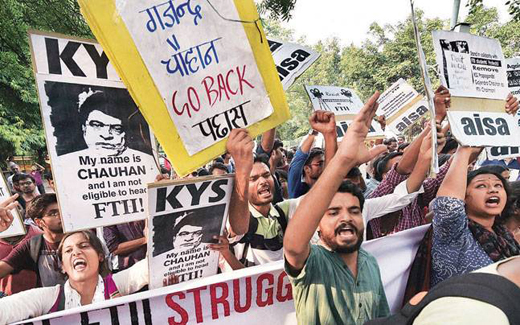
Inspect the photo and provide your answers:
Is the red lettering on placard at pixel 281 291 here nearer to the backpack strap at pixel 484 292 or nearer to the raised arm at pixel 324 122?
the raised arm at pixel 324 122

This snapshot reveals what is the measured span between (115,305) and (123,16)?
1330 mm

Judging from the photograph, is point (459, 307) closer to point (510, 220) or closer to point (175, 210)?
point (175, 210)

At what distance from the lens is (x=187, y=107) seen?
179 cm

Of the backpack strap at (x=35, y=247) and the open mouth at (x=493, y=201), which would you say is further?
the backpack strap at (x=35, y=247)

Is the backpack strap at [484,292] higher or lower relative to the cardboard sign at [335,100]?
higher

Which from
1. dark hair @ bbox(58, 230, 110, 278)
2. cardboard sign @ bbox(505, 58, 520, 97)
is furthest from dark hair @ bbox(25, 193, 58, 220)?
cardboard sign @ bbox(505, 58, 520, 97)

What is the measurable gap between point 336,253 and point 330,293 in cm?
21

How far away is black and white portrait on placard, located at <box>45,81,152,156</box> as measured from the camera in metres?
1.80

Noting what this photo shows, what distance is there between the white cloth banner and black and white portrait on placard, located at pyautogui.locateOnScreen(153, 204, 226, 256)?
22cm

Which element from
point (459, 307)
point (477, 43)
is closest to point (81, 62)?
point (459, 307)

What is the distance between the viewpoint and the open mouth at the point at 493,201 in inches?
89.3

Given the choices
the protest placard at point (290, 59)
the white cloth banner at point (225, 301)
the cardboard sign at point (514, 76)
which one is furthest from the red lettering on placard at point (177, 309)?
the cardboard sign at point (514, 76)

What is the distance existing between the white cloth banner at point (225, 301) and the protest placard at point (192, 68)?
2.23 feet

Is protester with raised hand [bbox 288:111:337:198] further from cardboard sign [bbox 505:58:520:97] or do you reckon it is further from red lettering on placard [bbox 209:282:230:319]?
cardboard sign [bbox 505:58:520:97]
